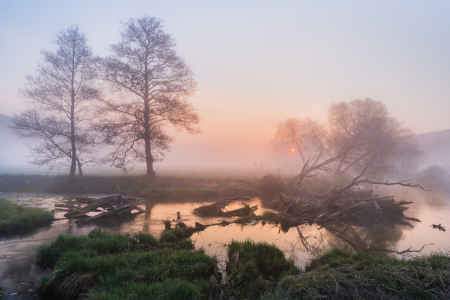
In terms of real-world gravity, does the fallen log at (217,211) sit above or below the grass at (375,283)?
below

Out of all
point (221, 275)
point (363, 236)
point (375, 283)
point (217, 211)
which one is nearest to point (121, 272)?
point (221, 275)

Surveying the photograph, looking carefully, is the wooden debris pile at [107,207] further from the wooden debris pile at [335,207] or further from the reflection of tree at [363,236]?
the reflection of tree at [363,236]

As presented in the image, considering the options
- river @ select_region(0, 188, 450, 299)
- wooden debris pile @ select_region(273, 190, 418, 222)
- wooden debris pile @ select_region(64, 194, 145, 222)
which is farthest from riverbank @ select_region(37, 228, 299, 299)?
wooden debris pile @ select_region(273, 190, 418, 222)

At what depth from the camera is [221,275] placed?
6.58 m

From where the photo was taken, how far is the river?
22.4 feet

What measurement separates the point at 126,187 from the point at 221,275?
17.8 m

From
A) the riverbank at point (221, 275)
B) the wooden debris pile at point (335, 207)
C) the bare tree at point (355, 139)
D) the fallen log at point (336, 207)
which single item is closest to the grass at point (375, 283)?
the riverbank at point (221, 275)

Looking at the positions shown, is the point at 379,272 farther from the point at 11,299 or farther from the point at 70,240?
the point at 70,240

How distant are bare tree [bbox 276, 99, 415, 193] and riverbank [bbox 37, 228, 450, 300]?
48.3 ft

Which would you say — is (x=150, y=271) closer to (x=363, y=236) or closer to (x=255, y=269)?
(x=255, y=269)

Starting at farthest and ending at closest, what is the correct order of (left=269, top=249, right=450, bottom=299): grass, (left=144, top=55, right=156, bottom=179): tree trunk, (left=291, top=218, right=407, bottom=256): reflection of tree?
1. (left=144, top=55, right=156, bottom=179): tree trunk
2. (left=291, top=218, right=407, bottom=256): reflection of tree
3. (left=269, top=249, right=450, bottom=299): grass

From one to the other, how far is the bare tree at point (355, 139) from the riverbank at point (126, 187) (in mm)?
7458

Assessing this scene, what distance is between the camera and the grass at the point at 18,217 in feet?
34.4

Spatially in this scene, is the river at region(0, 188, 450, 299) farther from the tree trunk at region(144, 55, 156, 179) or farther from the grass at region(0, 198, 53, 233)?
the tree trunk at region(144, 55, 156, 179)
